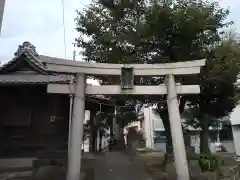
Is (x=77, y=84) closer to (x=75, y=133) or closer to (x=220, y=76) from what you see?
(x=75, y=133)

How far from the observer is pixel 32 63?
13336 mm

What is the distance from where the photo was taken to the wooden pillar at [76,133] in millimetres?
8898

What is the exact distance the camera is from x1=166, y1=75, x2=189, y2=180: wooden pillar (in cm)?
939

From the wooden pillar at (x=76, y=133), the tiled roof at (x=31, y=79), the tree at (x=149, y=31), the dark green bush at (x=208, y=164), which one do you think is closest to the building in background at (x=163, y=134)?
the tree at (x=149, y=31)

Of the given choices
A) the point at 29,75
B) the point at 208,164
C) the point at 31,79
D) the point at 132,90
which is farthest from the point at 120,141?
the point at 132,90

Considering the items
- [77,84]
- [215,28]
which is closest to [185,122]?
[215,28]

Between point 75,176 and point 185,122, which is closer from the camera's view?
point 75,176

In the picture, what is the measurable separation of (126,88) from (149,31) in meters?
4.08

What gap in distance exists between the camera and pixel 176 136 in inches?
377

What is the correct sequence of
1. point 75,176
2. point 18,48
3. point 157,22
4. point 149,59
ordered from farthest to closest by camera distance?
point 18,48 → point 149,59 → point 157,22 → point 75,176

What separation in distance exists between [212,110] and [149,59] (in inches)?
191

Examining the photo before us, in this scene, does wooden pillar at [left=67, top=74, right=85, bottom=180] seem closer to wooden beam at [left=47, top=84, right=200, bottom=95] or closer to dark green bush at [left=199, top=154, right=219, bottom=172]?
wooden beam at [left=47, top=84, right=200, bottom=95]

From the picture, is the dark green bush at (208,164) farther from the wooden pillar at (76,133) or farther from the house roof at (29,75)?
the house roof at (29,75)

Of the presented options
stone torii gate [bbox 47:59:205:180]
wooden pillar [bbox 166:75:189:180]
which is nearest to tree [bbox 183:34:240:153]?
stone torii gate [bbox 47:59:205:180]
